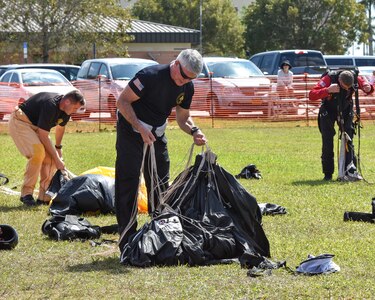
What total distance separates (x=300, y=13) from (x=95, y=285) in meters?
54.3

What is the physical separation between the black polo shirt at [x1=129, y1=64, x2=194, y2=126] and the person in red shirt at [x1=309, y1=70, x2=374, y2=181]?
5148 mm

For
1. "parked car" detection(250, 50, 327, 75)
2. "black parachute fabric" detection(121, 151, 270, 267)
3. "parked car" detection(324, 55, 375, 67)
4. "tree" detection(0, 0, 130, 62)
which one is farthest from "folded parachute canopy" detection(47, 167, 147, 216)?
"tree" detection(0, 0, 130, 62)

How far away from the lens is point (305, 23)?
2356 inches

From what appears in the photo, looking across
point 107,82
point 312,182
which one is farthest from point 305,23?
point 312,182

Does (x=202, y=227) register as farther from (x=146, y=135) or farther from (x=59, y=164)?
(x=59, y=164)

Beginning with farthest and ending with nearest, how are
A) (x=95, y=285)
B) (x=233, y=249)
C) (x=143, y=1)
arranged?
(x=143, y=1) → (x=233, y=249) → (x=95, y=285)

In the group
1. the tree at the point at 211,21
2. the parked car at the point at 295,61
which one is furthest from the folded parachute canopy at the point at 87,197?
the tree at the point at 211,21

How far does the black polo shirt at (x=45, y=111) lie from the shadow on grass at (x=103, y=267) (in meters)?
3.21

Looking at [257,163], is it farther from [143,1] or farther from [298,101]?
[143,1]

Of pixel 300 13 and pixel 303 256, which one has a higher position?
pixel 300 13

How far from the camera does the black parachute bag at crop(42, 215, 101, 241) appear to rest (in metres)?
8.95

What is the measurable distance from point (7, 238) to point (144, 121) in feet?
5.39

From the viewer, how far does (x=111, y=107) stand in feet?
82.5

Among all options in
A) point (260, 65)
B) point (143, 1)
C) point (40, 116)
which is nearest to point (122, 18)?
point (260, 65)
